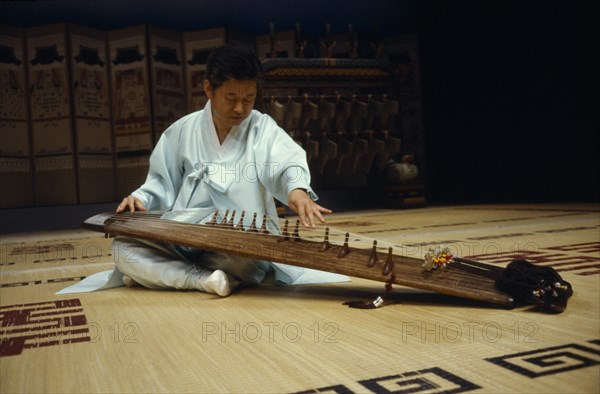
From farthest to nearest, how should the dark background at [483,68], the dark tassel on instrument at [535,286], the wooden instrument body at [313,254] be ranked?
1. the dark background at [483,68]
2. the wooden instrument body at [313,254]
3. the dark tassel on instrument at [535,286]

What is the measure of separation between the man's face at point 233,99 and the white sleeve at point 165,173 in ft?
0.84

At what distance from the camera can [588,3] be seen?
4.65 m

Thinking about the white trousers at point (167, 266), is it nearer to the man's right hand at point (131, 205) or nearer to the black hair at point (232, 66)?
the man's right hand at point (131, 205)

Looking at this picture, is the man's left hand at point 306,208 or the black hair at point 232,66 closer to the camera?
the man's left hand at point 306,208

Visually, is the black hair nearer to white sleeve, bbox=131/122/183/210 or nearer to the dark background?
white sleeve, bbox=131/122/183/210

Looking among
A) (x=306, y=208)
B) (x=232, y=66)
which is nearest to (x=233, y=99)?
(x=232, y=66)

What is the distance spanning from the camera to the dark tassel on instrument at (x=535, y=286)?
52.5 inches

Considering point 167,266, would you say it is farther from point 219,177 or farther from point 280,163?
point 280,163

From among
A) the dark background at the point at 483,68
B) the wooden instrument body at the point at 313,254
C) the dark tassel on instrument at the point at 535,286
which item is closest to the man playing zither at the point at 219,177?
the wooden instrument body at the point at 313,254

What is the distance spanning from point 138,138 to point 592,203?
389cm

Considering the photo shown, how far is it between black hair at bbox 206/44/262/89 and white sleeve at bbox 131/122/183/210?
345 millimetres

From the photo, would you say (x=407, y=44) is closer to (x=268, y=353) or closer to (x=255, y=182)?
(x=255, y=182)

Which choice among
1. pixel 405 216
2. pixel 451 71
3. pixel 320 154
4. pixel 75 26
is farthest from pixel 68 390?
pixel 451 71

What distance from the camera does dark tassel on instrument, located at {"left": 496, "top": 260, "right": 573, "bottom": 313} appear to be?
1.33 meters
